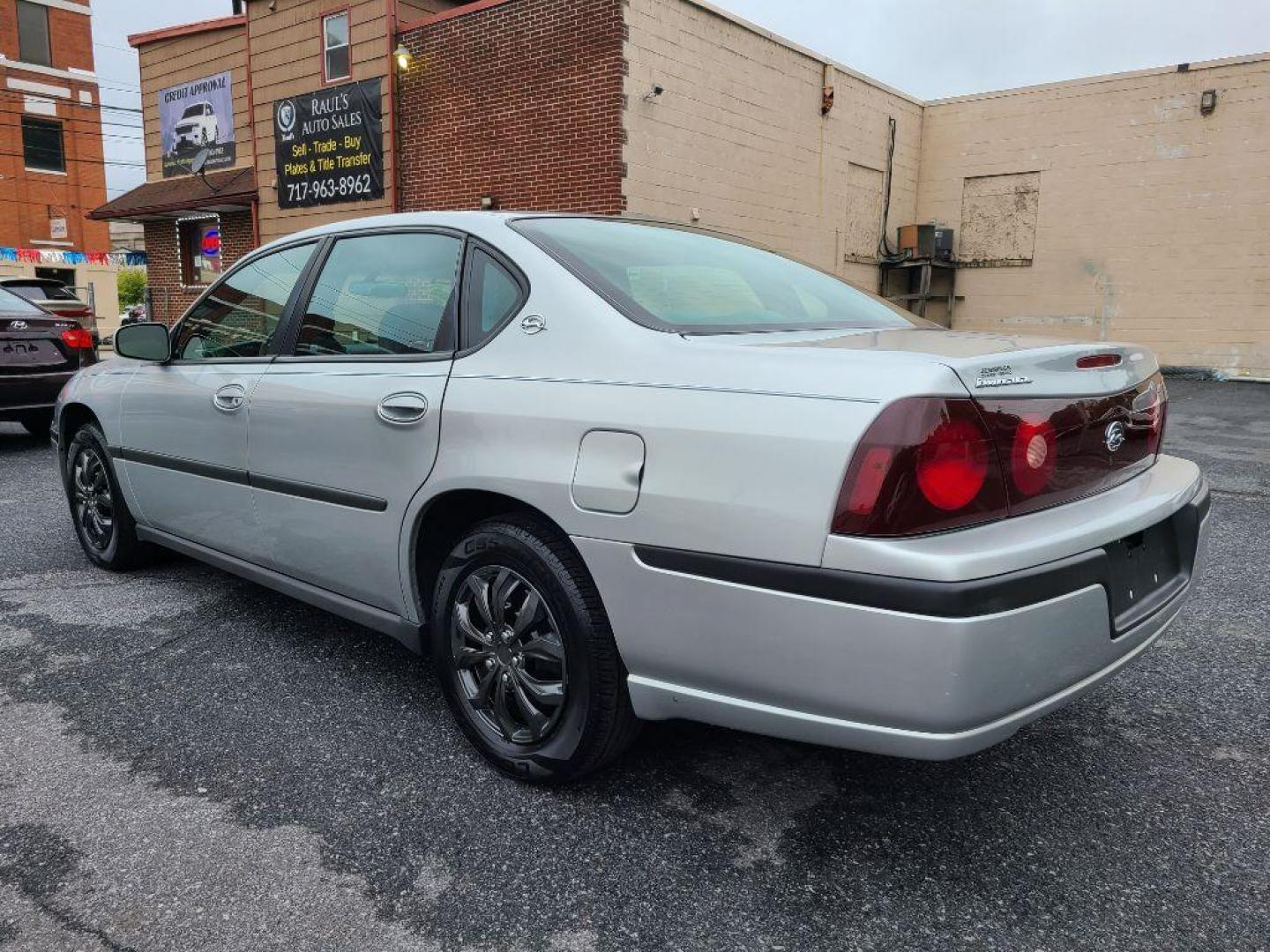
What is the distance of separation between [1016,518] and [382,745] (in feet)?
5.90

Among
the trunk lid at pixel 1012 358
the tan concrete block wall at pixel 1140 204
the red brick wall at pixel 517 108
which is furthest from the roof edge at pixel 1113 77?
the trunk lid at pixel 1012 358

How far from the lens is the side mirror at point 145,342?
3.64 m

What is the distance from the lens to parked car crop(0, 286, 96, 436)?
780cm

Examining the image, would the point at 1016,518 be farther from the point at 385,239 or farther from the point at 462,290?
the point at 385,239

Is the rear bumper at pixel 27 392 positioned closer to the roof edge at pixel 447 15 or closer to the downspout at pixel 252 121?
the roof edge at pixel 447 15

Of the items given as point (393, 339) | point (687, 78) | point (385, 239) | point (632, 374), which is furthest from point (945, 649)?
point (687, 78)

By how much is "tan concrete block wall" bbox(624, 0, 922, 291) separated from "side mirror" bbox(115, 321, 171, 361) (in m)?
7.63

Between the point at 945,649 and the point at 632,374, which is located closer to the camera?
the point at 945,649

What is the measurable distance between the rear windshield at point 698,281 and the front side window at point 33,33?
40681 mm

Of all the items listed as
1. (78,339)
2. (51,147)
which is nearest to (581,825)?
(78,339)

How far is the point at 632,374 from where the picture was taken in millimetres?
2109

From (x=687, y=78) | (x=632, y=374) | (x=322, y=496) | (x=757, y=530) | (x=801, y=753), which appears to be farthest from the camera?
(x=687, y=78)

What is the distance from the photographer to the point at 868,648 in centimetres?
176

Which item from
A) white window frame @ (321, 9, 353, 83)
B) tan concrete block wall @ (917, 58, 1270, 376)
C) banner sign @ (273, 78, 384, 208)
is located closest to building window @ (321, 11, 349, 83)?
white window frame @ (321, 9, 353, 83)
